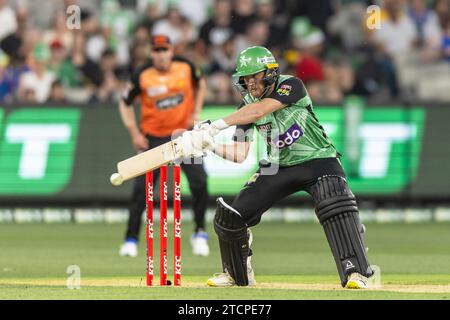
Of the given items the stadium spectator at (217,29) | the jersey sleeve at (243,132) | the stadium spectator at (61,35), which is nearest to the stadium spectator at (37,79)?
the stadium spectator at (61,35)

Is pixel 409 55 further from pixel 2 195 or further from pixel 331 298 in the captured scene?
pixel 331 298

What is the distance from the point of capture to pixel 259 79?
10.1m

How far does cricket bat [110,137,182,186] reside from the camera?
9680mm

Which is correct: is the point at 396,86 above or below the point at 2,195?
above

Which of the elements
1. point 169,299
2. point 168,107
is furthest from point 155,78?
point 169,299

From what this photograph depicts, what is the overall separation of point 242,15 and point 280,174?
10.2 meters

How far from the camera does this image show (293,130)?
33.6ft

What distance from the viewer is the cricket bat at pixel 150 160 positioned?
31.8 ft

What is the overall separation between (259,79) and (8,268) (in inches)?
Answer: 139

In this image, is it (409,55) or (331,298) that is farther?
(409,55)

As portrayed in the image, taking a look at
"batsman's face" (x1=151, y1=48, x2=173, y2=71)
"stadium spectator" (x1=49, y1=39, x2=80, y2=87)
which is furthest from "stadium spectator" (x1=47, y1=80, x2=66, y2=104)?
"batsman's face" (x1=151, y1=48, x2=173, y2=71)
